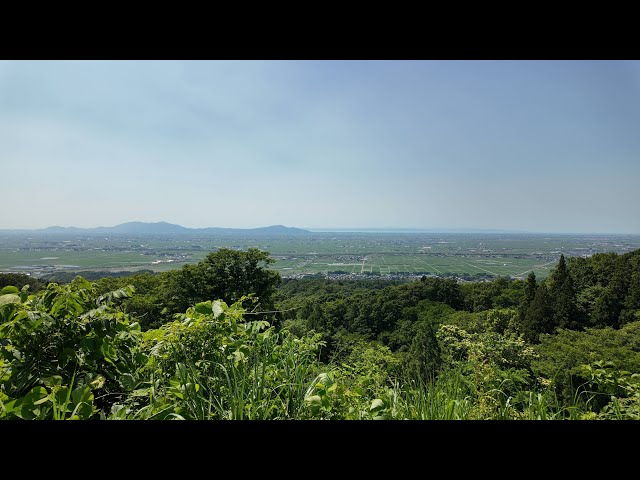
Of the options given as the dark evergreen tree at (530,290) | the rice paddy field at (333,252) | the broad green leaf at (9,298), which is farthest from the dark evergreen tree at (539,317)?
the broad green leaf at (9,298)

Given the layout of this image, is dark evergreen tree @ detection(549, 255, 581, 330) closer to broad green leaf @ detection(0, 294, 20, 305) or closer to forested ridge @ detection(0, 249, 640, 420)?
forested ridge @ detection(0, 249, 640, 420)

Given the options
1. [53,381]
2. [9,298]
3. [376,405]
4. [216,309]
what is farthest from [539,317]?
[9,298]

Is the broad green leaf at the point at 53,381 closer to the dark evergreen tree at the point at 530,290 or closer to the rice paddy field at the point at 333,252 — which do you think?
the rice paddy field at the point at 333,252

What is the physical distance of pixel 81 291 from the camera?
1.22m

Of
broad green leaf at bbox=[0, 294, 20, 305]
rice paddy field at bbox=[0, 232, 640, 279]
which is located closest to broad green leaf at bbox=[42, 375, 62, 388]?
broad green leaf at bbox=[0, 294, 20, 305]

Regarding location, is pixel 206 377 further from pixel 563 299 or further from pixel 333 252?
pixel 563 299

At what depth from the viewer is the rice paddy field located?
2.92 m

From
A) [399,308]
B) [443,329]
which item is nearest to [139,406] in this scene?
[443,329]

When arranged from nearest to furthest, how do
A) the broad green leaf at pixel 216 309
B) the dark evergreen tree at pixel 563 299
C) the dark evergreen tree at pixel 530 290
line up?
the broad green leaf at pixel 216 309, the dark evergreen tree at pixel 563 299, the dark evergreen tree at pixel 530 290

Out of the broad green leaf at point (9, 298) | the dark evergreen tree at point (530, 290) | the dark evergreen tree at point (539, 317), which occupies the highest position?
the broad green leaf at point (9, 298)

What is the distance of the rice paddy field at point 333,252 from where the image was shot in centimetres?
292
